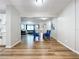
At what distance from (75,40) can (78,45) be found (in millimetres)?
399

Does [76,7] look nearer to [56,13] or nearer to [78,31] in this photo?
[78,31]

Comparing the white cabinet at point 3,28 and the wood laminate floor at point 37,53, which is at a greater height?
the white cabinet at point 3,28

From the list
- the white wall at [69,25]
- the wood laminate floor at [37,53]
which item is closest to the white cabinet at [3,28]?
the wood laminate floor at [37,53]

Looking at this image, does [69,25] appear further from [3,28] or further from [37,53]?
[3,28]

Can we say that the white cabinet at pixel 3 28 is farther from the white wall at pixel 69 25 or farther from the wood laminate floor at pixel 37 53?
the white wall at pixel 69 25

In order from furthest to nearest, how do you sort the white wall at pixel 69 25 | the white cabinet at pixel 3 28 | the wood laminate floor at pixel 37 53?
the white cabinet at pixel 3 28 < the white wall at pixel 69 25 < the wood laminate floor at pixel 37 53

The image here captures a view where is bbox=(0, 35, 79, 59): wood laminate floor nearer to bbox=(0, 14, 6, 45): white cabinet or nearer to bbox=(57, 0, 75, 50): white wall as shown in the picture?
bbox=(57, 0, 75, 50): white wall

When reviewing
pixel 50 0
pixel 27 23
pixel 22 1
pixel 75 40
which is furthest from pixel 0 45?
pixel 27 23

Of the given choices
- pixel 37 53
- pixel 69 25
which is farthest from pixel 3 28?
pixel 69 25

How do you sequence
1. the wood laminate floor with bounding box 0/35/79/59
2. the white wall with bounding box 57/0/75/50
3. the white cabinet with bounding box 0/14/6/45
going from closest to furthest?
the wood laminate floor with bounding box 0/35/79/59 < the white wall with bounding box 57/0/75/50 < the white cabinet with bounding box 0/14/6/45

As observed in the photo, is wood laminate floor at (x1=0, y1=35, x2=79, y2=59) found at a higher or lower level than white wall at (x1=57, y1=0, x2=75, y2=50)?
lower

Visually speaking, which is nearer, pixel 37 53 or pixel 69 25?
pixel 37 53

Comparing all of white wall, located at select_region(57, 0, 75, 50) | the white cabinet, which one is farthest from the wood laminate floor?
the white cabinet

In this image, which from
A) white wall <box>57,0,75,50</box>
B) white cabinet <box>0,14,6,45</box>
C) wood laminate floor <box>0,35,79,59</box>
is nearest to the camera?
wood laminate floor <box>0,35,79,59</box>
